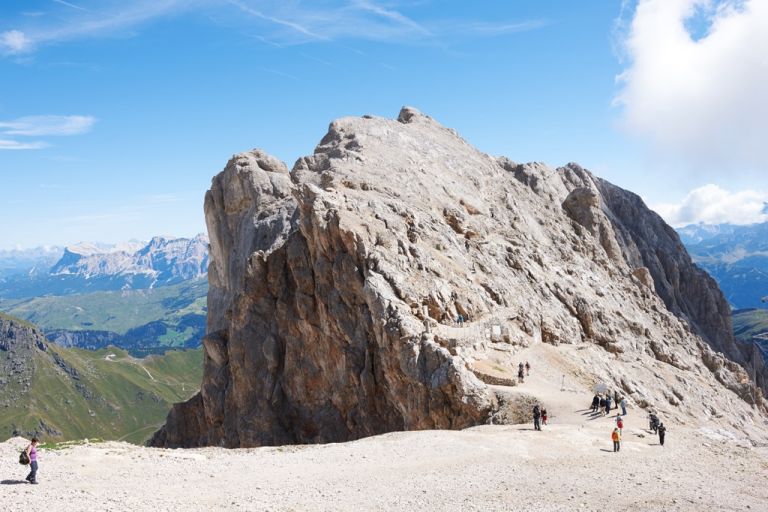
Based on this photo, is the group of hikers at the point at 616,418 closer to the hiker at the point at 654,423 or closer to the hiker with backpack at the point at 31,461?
the hiker at the point at 654,423

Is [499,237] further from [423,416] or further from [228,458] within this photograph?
[228,458]

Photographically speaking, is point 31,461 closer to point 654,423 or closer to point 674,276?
point 654,423

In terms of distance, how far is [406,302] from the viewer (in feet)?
185

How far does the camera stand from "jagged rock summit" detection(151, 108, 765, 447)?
180 ft

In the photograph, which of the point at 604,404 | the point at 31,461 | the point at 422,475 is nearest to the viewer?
the point at 31,461

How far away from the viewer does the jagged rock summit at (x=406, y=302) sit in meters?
54.8

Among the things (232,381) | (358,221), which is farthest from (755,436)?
(232,381)

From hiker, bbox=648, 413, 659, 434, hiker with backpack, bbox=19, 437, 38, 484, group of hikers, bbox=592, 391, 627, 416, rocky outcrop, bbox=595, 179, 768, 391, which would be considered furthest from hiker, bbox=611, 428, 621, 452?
rocky outcrop, bbox=595, 179, 768, 391

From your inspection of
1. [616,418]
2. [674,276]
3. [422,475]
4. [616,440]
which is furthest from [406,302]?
[674,276]

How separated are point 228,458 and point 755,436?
61320 millimetres

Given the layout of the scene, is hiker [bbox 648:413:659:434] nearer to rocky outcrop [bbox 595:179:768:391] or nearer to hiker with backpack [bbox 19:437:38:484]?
hiker with backpack [bbox 19:437:38:484]

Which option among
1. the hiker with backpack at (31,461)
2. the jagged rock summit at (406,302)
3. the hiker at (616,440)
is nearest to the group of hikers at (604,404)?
the jagged rock summit at (406,302)

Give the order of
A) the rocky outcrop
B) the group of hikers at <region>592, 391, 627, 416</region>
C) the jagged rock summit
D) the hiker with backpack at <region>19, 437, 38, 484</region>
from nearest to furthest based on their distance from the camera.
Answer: the hiker with backpack at <region>19, 437, 38, 484</region>, the group of hikers at <region>592, 391, 627, 416</region>, the jagged rock summit, the rocky outcrop

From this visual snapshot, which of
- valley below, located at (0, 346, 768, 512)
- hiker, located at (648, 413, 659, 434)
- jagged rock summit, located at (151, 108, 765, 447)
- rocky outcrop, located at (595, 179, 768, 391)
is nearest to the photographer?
valley below, located at (0, 346, 768, 512)
